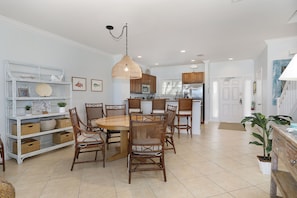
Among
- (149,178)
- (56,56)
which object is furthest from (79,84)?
(149,178)

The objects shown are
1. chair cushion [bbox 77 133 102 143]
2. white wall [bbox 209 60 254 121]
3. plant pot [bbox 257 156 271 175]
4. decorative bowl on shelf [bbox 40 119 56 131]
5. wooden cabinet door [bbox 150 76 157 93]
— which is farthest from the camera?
wooden cabinet door [bbox 150 76 157 93]

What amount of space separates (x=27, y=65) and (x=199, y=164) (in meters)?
3.66

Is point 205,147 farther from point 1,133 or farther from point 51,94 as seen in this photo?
point 1,133

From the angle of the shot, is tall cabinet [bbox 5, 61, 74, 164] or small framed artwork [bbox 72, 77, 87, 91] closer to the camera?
tall cabinet [bbox 5, 61, 74, 164]

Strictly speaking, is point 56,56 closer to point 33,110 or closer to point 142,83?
point 33,110

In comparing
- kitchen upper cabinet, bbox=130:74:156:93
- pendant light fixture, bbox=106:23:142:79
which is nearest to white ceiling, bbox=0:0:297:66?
pendant light fixture, bbox=106:23:142:79

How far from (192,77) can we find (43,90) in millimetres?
5459

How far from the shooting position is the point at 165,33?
3.67 meters

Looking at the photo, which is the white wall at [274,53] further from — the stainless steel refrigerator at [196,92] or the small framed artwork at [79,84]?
the small framed artwork at [79,84]

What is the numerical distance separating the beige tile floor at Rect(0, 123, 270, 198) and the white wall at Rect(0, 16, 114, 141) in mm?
1122

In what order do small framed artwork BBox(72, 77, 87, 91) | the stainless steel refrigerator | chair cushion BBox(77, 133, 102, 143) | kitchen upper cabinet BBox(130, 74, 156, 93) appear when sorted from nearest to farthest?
chair cushion BBox(77, 133, 102, 143), small framed artwork BBox(72, 77, 87, 91), kitchen upper cabinet BBox(130, 74, 156, 93), the stainless steel refrigerator

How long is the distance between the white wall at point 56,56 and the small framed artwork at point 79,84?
8cm

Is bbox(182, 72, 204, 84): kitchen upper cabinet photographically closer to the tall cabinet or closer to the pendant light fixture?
the pendant light fixture

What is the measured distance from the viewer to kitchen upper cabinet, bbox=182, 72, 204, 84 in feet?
23.1
